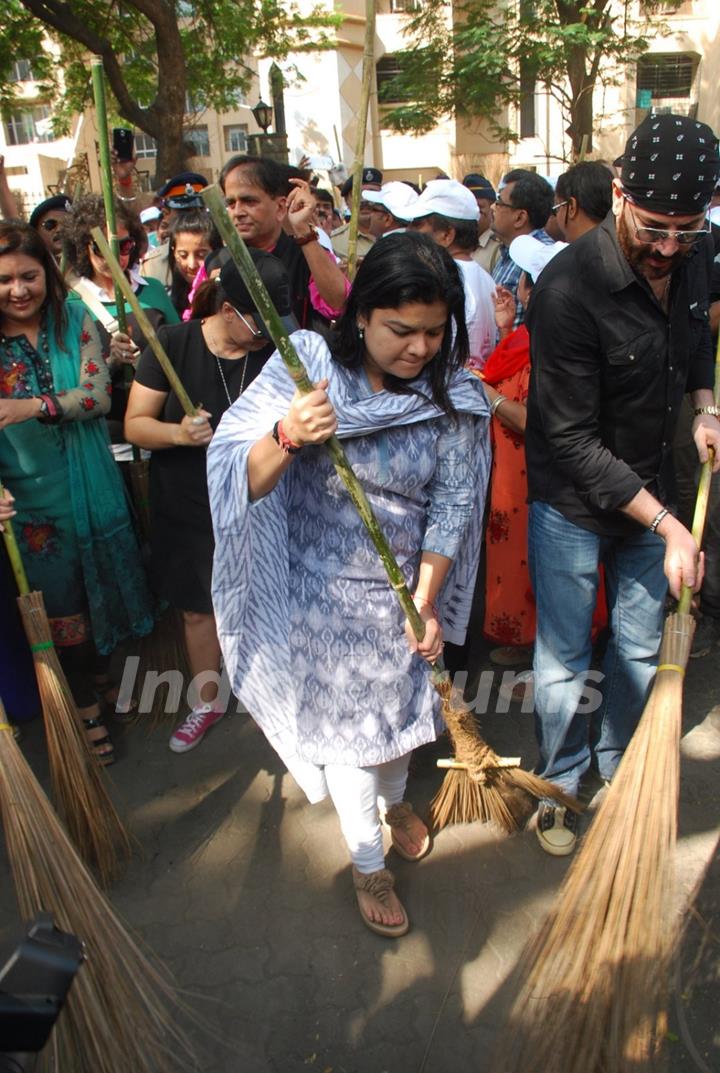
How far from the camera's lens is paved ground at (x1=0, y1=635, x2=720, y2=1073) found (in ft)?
6.57

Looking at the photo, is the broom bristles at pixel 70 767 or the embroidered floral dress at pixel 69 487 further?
the embroidered floral dress at pixel 69 487

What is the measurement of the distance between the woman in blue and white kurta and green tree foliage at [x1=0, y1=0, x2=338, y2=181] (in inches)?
448

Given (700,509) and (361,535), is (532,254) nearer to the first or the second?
(700,509)

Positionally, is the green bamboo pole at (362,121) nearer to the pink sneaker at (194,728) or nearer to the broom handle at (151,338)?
the broom handle at (151,338)

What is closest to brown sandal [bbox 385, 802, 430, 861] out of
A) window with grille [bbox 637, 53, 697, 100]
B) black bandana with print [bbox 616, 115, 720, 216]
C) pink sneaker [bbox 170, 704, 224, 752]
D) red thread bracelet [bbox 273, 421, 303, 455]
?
pink sneaker [bbox 170, 704, 224, 752]

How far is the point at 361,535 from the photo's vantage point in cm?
206

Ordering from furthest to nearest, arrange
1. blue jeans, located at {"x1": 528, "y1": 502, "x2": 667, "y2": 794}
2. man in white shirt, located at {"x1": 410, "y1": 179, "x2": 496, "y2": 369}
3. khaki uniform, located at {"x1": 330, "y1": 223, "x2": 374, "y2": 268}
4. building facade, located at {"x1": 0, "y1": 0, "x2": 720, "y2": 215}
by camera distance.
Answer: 1. building facade, located at {"x1": 0, "y1": 0, "x2": 720, "y2": 215}
2. khaki uniform, located at {"x1": 330, "y1": 223, "x2": 374, "y2": 268}
3. man in white shirt, located at {"x1": 410, "y1": 179, "x2": 496, "y2": 369}
4. blue jeans, located at {"x1": 528, "y1": 502, "x2": 667, "y2": 794}

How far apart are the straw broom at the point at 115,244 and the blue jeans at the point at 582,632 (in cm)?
160

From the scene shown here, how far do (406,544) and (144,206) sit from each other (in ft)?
22.7

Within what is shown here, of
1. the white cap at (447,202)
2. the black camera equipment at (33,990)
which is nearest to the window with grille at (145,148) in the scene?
the white cap at (447,202)

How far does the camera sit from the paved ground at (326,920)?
2004 millimetres

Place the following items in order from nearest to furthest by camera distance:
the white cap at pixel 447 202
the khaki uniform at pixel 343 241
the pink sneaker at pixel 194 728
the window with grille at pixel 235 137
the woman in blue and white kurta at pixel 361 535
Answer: the woman in blue and white kurta at pixel 361 535
the pink sneaker at pixel 194 728
the white cap at pixel 447 202
the khaki uniform at pixel 343 241
the window with grille at pixel 235 137

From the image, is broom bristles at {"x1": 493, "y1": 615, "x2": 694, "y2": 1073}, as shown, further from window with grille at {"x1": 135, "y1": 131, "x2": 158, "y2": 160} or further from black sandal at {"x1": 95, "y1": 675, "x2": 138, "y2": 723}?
window with grille at {"x1": 135, "y1": 131, "x2": 158, "y2": 160}

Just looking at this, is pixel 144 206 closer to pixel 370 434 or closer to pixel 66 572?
pixel 66 572
